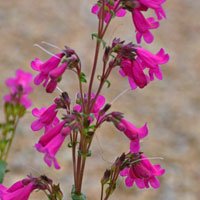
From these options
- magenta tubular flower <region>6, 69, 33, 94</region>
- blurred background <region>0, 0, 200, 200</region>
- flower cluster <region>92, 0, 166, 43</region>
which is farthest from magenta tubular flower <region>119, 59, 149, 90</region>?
blurred background <region>0, 0, 200, 200</region>

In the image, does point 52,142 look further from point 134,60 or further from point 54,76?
point 134,60

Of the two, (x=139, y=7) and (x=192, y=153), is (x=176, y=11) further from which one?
(x=139, y=7)

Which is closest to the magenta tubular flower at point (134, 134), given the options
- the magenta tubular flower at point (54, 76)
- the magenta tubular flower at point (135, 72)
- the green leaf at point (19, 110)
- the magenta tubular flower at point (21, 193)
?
the magenta tubular flower at point (135, 72)

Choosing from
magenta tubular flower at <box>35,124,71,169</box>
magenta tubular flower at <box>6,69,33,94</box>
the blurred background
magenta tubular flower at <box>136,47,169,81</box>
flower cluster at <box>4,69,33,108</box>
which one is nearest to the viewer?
magenta tubular flower at <box>35,124,71,169</box>

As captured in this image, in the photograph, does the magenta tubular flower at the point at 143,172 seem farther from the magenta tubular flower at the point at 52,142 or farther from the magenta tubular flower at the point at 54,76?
the magenta tubular flower at the point at 54,76

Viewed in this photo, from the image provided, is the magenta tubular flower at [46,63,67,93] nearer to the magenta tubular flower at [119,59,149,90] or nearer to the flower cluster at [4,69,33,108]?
the magenta tubular flower at [119,59,149,90]

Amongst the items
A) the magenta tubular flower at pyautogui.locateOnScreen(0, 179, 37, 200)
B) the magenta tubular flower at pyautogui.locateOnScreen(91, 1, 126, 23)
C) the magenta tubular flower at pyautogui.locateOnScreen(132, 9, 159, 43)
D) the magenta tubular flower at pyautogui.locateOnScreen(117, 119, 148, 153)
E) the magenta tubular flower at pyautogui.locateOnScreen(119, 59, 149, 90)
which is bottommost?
the magenta tubular flower at pyautogui.locateOnScreen(0, 179, 37, 200)
